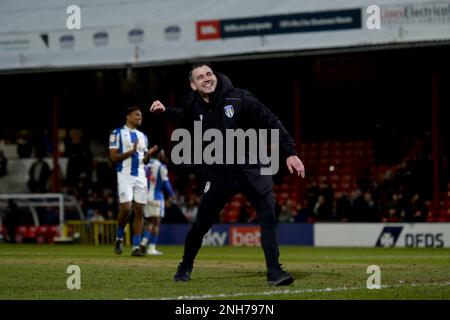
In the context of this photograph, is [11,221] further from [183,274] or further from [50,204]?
[183,274]

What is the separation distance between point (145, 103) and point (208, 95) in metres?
25.2

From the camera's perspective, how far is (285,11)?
27.8 meters

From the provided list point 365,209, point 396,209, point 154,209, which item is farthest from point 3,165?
point 154,209

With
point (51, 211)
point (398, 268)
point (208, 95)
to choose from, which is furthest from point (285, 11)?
point (208, 95)

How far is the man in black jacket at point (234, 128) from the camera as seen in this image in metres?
10.5

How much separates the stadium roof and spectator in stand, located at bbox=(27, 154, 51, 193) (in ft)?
13.5

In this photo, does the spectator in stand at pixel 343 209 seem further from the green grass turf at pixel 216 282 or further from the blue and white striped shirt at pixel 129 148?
the green grass turf at pixel 216 282

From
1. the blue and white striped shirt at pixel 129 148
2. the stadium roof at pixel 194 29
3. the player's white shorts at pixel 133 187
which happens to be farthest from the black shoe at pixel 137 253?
the stadium roof at pixel 194 29

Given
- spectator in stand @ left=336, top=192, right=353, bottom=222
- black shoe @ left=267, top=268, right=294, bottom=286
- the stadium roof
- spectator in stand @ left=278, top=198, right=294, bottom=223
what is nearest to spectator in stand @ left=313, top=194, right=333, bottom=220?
spectator in stand @ left=336, top=192, right=353, bottom=222

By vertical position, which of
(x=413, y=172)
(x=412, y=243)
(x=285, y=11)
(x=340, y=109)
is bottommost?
(x=412, y=243)

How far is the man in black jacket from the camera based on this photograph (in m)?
10.5

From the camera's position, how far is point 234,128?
417 inches
